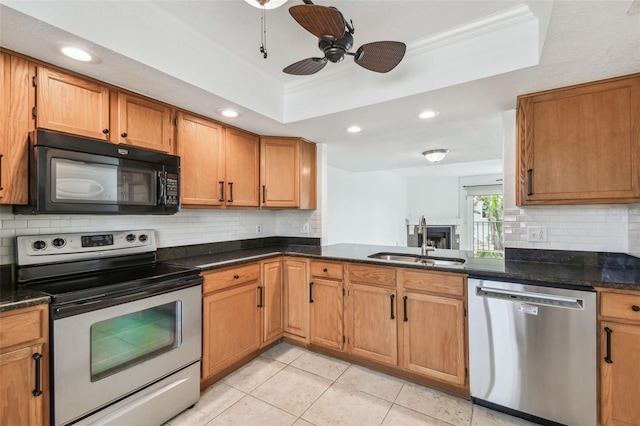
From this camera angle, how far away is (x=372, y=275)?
2432 mm

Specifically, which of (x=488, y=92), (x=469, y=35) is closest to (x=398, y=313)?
(x=488, y=92)

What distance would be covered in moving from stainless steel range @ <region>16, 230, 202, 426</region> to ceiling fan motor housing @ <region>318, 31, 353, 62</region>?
1630 millimetres

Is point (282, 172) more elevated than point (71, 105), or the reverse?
point (71, 105)

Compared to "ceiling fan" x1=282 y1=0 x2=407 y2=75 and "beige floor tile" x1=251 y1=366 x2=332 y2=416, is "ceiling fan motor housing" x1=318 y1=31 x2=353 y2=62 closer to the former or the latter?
"ceiling fan" x1=282 y1=0 x2=407 y2=75

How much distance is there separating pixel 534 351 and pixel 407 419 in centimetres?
90

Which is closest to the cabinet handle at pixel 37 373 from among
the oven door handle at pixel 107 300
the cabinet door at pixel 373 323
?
the oven door handle at pixel 107 300

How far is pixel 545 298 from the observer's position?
177 cm

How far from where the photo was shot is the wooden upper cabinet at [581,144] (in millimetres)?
1816

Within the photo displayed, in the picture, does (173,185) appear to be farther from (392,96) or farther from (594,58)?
(594,58)

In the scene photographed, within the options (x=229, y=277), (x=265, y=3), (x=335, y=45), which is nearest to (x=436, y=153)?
(x=335, y=45)

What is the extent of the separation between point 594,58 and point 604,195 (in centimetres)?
85

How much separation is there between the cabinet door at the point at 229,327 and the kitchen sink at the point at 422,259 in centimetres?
118

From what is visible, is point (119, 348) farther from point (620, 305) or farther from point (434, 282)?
point (620, 305)

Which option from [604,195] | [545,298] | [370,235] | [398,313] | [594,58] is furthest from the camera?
[370,235]
